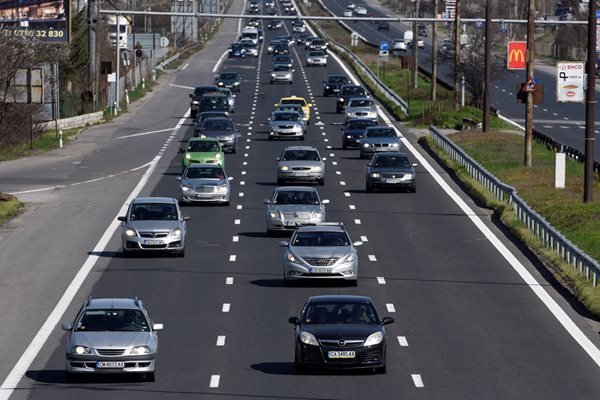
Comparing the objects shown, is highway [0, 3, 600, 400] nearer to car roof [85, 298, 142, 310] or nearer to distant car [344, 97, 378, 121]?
car roof [85, 298, 142, 310]

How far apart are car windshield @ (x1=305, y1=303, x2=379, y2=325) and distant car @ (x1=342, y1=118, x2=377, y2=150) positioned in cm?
4365

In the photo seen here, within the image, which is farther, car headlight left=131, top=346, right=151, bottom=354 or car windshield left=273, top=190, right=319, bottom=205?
car windshield left=273, top=190, right=319, bottom=205

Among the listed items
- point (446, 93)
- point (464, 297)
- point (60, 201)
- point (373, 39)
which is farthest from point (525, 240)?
point (373, 39)

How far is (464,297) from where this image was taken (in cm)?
3428

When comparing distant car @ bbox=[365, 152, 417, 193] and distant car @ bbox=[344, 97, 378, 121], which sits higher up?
distant car @ bbox=[344, 97, 378, 121]

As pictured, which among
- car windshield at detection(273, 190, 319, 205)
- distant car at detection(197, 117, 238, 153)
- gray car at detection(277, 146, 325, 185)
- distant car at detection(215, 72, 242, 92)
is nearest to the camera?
car windshield at detection(273, 190, 319, 205)

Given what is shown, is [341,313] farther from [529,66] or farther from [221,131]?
[221,131]

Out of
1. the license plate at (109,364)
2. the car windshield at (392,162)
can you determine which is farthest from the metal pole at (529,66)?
the license plate at (109,364)

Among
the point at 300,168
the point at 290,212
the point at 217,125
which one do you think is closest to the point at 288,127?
the point at 217,125

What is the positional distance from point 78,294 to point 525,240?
519 inches

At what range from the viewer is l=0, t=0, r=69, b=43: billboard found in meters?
83.4

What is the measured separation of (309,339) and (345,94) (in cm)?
6574

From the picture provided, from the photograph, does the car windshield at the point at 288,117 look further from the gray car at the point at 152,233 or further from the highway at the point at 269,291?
the gray car at the point at 152,233

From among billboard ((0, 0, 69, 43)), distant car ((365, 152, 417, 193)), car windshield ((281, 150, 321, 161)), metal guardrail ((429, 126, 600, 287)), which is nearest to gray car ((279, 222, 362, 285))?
metal guardrail ((429, 126, 600, 287))
